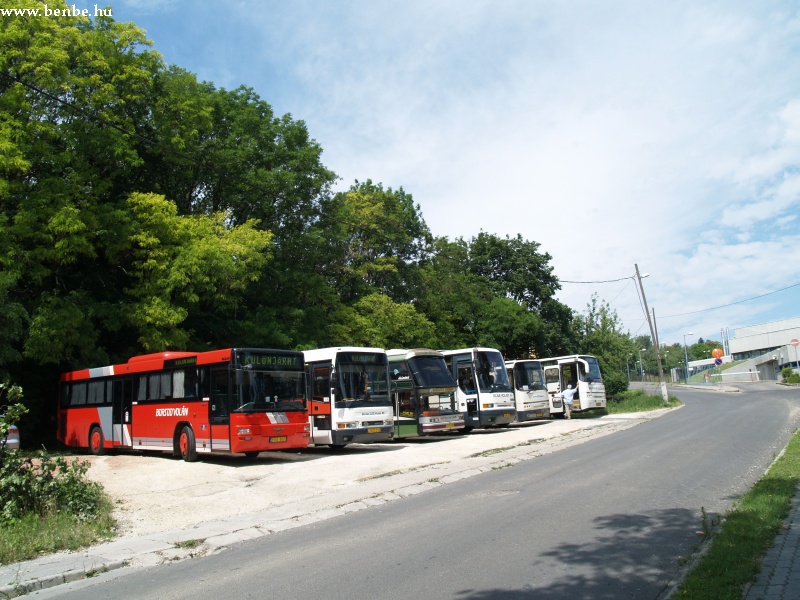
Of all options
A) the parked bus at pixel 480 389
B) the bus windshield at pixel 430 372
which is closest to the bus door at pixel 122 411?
the bus windshield at pixel 430 372

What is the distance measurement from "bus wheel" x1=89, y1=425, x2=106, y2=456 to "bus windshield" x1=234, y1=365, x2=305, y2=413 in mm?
7798

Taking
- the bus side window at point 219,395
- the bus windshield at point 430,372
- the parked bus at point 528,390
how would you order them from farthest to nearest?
the parked bus at point 528,390, the bus windshield at point 430,372, the bus side window at point 219,395

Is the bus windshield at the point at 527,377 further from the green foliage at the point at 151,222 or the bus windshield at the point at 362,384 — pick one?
the bus windshield at the point at 362,384

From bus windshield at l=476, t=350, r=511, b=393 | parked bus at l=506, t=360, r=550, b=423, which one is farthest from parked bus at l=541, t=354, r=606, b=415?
bus windshield at l=476, t=350, r=511, b=393

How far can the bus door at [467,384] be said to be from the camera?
83.4 feet

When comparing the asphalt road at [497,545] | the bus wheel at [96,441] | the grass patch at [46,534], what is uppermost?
the bus wheel at [96,441]

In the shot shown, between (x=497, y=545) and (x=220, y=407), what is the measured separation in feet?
34.0

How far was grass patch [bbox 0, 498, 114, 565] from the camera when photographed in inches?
325

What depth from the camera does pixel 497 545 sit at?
7672mm

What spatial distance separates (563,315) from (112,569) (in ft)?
156

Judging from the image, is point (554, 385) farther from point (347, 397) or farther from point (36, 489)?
point (36, 489)

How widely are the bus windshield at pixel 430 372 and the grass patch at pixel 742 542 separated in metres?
13.5

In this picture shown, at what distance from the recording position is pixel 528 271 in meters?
52.8

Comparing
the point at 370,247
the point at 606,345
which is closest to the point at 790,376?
the point at 606,345
